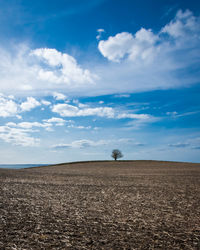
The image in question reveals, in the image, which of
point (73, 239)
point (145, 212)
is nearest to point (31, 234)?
point (73, 239)

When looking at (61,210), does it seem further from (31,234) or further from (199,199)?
(199,199)

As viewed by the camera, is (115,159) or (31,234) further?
(115,159)

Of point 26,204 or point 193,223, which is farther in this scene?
point 26,204

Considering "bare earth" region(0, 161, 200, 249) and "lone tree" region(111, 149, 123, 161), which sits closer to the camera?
"bare earth" region(0, 161, 200, 249)

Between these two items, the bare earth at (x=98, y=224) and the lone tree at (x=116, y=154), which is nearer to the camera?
the bare earth at (x=98, y=224)

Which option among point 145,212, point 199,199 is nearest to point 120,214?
point 145,212

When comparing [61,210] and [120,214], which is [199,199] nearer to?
[120,214]

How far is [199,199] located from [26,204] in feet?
33.5

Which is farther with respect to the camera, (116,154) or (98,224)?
(116,154)

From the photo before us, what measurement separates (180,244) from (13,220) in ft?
19.2

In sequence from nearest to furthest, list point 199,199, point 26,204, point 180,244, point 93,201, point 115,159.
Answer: point 180,244 → point 26,204 → point 93,201 → point 199,199 → point 115,159

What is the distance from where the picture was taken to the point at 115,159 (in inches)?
3831

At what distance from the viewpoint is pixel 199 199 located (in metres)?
12.6

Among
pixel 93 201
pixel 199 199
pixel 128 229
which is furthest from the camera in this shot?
pixel 199 199
